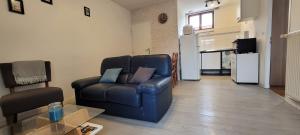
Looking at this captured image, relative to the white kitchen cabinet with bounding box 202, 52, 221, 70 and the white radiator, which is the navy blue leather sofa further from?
the white kitchen cabinet with bounding box 202, 52, 221, 70

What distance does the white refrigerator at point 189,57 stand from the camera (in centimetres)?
446

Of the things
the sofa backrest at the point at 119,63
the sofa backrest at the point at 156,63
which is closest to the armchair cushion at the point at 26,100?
the sofa backrest at the point at 119,63

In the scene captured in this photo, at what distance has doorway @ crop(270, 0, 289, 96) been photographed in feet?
10.3

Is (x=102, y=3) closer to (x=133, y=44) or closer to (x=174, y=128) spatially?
(x=133, y=44)

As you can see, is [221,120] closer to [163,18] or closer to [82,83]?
[82,83]

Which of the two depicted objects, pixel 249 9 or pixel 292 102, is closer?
pixel 292 102

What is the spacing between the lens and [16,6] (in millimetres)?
2229

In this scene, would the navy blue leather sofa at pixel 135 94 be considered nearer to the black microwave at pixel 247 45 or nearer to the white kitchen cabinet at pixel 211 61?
the black microwave at pixel 247 45

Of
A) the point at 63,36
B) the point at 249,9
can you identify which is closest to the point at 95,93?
the point at 63,36

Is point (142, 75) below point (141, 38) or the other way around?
below

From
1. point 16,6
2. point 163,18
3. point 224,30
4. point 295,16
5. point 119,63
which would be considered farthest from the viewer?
point 224,30

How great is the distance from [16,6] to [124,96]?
218 centimetres

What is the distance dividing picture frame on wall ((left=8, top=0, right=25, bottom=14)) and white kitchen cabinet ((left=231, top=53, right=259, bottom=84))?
14.4ft

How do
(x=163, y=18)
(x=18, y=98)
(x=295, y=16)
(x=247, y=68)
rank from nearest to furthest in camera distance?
(x=18, y=98), (x=295, y=16), (x=247, y=68), (x=163, y=18)
